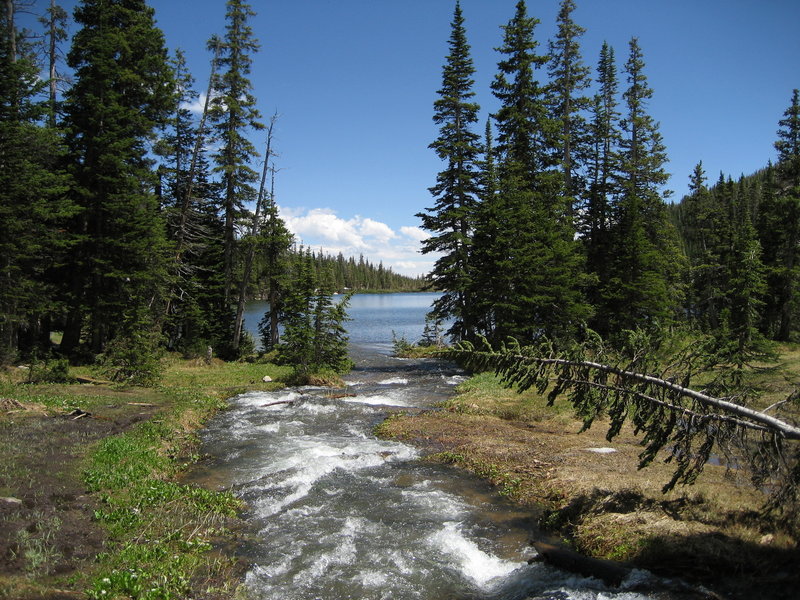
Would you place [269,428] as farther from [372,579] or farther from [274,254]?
[274,254]

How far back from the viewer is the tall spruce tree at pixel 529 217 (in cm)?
2594

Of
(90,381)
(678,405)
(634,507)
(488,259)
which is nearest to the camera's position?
(678,405)

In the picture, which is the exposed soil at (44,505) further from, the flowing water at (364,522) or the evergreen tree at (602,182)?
the evergreen tree at (602,182)

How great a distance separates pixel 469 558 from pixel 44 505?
6.80 meters

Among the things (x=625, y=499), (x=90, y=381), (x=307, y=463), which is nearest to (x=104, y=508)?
(x=307, y=463)

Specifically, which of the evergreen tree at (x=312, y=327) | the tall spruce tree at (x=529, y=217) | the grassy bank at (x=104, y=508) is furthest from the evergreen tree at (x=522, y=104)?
the grassy bank at (x=104, y=508)

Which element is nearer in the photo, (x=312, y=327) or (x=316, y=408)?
(x=316, y=408)

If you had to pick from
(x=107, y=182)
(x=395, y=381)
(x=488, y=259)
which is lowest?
(x=395, y=381)

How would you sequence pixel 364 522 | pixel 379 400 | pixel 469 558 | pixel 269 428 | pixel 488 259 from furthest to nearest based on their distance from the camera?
pixel 488 259 → pixel 379 400 → pixel 269 428 → pixel 364 522 → pixel 469 558

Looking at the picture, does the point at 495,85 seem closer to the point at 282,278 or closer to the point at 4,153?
the point at 282,278

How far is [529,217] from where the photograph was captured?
26594mm

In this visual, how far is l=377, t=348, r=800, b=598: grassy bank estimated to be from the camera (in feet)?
18.8

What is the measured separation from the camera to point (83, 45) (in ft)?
76.5

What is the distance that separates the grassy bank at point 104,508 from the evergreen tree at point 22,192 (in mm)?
5463
